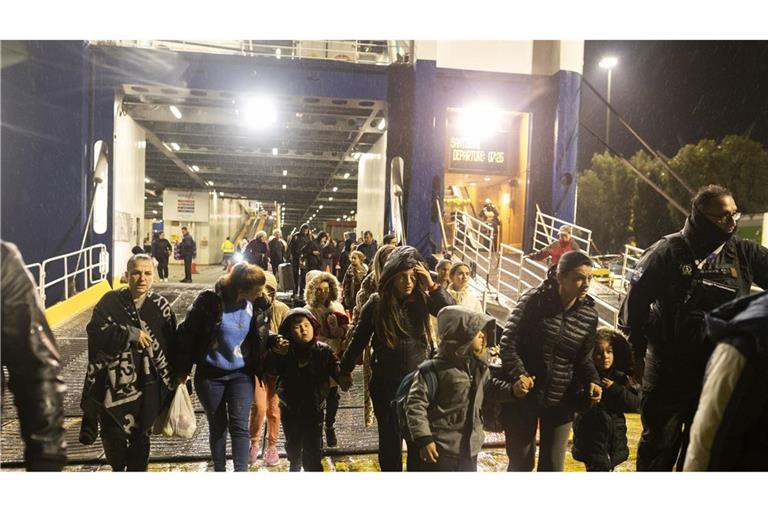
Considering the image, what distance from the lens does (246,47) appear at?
10.0m

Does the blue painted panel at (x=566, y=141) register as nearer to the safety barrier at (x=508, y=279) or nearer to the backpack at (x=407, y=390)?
the safety barrier at (x=508, y=279)

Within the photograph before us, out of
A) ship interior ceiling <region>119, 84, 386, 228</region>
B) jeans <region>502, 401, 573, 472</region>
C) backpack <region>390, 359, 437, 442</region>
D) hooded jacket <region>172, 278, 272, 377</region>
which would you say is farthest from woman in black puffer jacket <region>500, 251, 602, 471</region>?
ship interior ceiling <region>119, 84, 386, 228</region>

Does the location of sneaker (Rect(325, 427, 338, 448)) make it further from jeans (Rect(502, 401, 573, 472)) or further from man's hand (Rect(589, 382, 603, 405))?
man's hand (Rect(589, 382, 603, 405))

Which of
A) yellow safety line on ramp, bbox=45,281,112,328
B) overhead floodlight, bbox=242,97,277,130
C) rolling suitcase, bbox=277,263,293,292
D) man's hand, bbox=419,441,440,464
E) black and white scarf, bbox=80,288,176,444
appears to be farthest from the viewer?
overhead floodlight, bbox=242,97,277,130

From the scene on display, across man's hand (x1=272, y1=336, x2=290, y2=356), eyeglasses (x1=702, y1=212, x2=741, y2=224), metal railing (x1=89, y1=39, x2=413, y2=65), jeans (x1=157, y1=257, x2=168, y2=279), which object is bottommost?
man's hand (x1=272, y1=336, x2=290, y2=356)

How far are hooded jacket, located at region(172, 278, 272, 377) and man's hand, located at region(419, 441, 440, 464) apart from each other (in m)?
1.19

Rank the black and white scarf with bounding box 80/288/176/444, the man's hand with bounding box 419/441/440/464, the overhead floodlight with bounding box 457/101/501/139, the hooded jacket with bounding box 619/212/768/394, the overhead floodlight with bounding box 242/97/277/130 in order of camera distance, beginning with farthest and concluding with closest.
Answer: the overhead floodlight with bounding box 457/101/501/139, the overhead floodlight with bounding box 242/97/277/130, the hooded jacket with bounding box 619/212/768/394, the black and white scarf with bounding box 80/288/176/444, the man's hand with bounding box 419/441/440/464

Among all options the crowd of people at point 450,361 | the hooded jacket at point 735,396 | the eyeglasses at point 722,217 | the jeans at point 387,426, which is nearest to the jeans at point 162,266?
the crowd of people at point 450,361

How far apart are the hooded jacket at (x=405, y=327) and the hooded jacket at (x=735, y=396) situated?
1703 millimetres

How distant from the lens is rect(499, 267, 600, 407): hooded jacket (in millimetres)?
3219

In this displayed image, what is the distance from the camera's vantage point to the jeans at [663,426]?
127 inches

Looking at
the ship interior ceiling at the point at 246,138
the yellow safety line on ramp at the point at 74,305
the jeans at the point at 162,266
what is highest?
the ship interior ceiling at the point at 246,138

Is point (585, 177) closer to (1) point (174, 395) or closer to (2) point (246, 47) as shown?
(2) point (246, 47)
